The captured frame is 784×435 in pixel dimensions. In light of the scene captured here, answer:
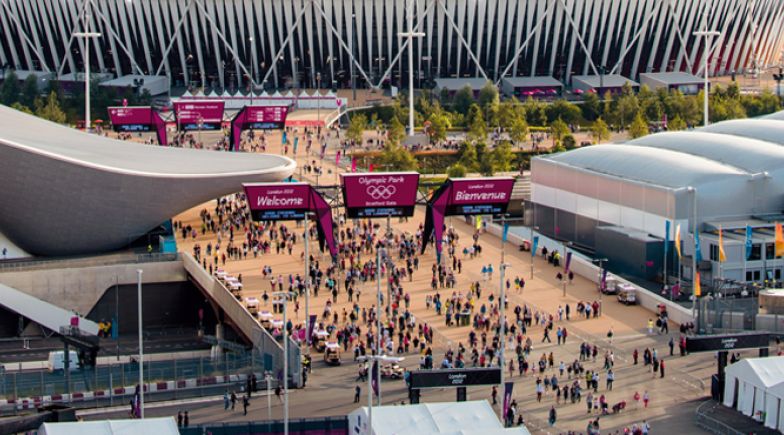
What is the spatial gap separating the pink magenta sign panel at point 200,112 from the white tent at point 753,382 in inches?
2737

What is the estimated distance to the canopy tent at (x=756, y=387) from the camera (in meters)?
56.1

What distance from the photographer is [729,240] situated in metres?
81.6

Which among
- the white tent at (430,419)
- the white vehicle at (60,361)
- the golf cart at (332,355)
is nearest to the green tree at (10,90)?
the white vehicle at (60,361)

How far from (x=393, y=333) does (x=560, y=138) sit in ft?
202

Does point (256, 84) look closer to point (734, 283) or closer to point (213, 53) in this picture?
point (213, 53)

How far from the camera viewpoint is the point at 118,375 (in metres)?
63.5

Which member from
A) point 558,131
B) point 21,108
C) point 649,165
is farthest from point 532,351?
point 21,108

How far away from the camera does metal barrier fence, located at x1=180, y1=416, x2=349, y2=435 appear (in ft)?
176

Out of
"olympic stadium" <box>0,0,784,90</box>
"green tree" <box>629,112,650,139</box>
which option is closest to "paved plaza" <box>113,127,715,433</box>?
"green tree" <box>629,112,650,139</box>

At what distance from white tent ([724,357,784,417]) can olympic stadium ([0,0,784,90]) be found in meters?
107

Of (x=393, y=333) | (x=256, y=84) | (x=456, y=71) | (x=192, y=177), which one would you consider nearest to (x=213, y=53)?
(x=256, y=84)

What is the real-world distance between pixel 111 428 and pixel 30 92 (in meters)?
109

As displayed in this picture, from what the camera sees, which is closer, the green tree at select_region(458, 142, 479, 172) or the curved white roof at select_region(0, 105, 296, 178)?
the curved white roof at select_region(0, 105, 296, 178)

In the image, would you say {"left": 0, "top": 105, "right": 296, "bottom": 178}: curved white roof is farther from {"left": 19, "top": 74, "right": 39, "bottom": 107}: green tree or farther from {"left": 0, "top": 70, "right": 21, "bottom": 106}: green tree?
{"left": 0, "top": 70, "right": 21, "bottom": 106}: green tree
